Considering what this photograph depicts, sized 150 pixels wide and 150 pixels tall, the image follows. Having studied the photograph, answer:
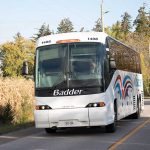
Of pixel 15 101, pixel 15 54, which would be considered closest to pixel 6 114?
pixel 15 101

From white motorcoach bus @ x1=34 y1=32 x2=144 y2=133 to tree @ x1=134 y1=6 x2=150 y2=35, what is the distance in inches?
5129

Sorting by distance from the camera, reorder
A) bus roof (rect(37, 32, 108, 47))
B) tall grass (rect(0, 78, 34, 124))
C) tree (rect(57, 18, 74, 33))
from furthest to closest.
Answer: tree (rect(57, 18, 74, 33)) → tall grass (rect(0, 78, 34, 124)) → bus roof (rect(37, 32, 108, 47))

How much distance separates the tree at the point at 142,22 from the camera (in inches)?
5817

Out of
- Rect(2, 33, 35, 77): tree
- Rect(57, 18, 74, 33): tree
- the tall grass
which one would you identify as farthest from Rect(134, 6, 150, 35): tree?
the tall grass

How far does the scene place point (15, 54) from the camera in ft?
298

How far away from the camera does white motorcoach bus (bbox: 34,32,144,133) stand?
16.4m

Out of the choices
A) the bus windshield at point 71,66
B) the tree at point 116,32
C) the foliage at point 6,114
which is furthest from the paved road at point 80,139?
the tree at point 116,32

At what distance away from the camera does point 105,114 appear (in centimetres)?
1644

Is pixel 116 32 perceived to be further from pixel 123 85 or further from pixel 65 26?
pixel 123 85

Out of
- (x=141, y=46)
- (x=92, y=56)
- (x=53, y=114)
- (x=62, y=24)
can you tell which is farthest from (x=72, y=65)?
(x=62, y=24)

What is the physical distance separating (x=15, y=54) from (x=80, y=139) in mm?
75812

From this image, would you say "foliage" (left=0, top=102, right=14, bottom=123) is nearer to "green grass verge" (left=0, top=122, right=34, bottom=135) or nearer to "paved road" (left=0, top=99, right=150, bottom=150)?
"green grass verge" (left=0, top=122, right=34, bottom=135)

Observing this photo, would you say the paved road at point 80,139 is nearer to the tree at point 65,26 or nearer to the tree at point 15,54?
the tree at point 15,54

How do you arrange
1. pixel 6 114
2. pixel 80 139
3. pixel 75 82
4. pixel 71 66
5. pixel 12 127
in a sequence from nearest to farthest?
pixel 80 139
pixel 75 82
pixel 71 66
pixel 12 127
pixel 6 114
